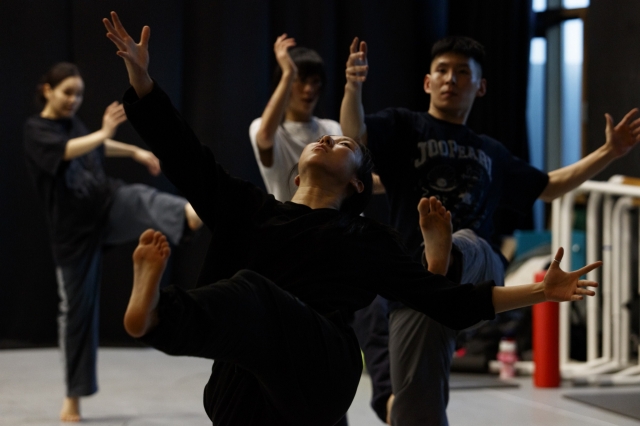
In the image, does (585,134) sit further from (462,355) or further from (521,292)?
(521,292)

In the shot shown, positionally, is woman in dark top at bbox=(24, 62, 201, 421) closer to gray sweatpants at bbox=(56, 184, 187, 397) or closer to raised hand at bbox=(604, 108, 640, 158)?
gray sweatpants at bbox=(56, 184, 187, 397)

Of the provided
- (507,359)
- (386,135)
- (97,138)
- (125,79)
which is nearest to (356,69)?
(386,135)

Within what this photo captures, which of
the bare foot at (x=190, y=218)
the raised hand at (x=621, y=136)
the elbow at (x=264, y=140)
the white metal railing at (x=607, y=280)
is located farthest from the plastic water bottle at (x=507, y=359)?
the elbow at (x=264, y=140)

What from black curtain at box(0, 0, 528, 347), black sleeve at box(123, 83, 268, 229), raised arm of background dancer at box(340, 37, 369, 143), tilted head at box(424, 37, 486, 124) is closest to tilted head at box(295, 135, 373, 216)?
black sleeve at box(123, 83, 268, 229)

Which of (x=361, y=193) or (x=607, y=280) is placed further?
(x=607, y=280)

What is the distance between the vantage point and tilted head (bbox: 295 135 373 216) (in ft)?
5.82

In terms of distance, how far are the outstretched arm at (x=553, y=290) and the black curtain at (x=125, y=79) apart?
10.2 ft

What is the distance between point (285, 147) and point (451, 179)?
651 mm

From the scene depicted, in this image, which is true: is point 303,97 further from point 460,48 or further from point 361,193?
point 361,193

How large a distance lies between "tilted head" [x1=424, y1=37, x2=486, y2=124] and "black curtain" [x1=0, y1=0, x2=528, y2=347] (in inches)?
95.5

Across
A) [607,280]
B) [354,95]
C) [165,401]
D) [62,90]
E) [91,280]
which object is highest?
[62,90]

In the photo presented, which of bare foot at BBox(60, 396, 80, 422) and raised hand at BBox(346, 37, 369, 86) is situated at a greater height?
raised hand at BBox(346, 37, 369, 86)

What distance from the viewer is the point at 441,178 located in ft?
7.39

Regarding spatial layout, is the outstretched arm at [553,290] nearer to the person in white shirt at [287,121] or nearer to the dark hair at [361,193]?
the dark hair at [361,193]
